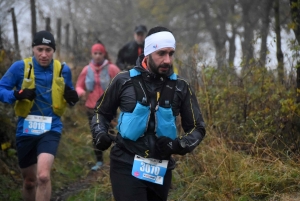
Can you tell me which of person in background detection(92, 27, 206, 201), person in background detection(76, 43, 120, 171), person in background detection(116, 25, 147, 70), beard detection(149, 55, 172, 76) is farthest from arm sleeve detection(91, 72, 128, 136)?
person in background detection(116, 25, 147, 70)

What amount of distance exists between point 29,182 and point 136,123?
240 centimetres

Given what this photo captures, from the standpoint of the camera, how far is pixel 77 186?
26.8ft

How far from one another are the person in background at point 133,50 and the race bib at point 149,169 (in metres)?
6.35

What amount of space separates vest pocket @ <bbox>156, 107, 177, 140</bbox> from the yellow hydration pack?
2.07 metres

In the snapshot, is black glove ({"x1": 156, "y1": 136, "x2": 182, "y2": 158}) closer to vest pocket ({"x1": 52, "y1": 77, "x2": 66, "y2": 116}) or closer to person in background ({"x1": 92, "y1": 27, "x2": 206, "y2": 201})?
person in background ({"x1": 92, "y1": 27, "x2": 206, "y2": 201})

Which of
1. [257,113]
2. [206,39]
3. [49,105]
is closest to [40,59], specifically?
[49,105]

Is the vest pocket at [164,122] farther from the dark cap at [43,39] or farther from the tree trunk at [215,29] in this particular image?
the tree trunk at [215,29]

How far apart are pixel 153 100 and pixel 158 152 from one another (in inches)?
15.9

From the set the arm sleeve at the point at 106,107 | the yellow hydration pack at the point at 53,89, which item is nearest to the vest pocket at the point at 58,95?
the yellow hydration pack at the point at 53,89

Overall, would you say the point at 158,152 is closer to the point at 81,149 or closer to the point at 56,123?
the point at 56,123

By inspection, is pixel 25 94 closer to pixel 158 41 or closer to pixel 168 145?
pixel 158 41

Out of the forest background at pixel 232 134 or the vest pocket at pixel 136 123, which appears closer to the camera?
the vest pocket at pixel 136 123

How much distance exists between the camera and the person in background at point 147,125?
4.30 m

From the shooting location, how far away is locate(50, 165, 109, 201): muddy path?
24.7 ft
